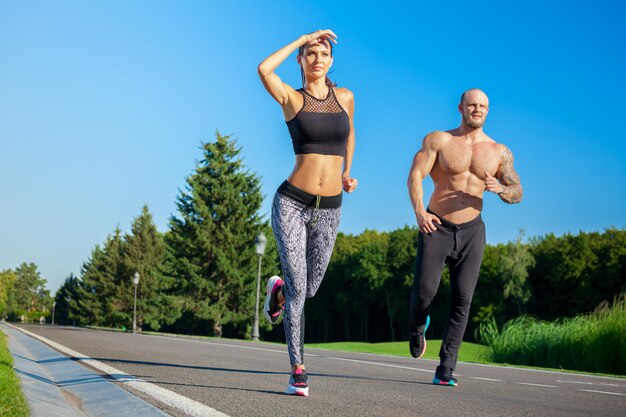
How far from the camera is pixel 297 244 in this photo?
557cm

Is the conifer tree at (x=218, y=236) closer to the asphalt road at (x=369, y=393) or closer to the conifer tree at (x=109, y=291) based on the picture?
the conifer tree at (x=109, y=291)

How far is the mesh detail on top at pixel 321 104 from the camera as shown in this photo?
5.57 metres

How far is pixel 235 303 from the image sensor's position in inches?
2087

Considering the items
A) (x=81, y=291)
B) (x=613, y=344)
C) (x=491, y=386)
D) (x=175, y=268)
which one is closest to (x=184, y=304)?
(x=175, y=268)

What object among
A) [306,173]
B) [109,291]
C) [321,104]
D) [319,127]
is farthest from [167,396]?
[109,291]

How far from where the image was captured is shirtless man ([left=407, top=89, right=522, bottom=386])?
→ 672 cm

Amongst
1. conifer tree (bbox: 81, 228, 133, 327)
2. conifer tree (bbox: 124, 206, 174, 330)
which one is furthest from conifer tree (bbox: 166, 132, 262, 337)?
conifer tree (bbox: 81, 228, 133, 327)

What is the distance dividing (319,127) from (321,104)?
19 cm

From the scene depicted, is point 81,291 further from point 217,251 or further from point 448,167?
point 448,167

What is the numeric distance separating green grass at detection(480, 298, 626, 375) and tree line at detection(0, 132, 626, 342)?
31.1 metres

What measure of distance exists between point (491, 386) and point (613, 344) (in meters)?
7.04

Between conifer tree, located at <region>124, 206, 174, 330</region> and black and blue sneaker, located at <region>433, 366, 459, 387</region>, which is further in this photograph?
conifer tree, located at <region>124, 206, 174, 330</region>

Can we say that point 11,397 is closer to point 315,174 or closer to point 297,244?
point 297,244

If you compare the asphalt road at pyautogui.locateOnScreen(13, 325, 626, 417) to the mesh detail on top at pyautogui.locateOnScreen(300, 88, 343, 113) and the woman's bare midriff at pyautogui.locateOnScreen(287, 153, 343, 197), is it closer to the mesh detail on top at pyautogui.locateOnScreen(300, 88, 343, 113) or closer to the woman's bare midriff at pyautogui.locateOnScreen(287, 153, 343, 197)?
the woman's bare midriff at pyautogui.locateOnScreen(287, 153, 343, 197)
